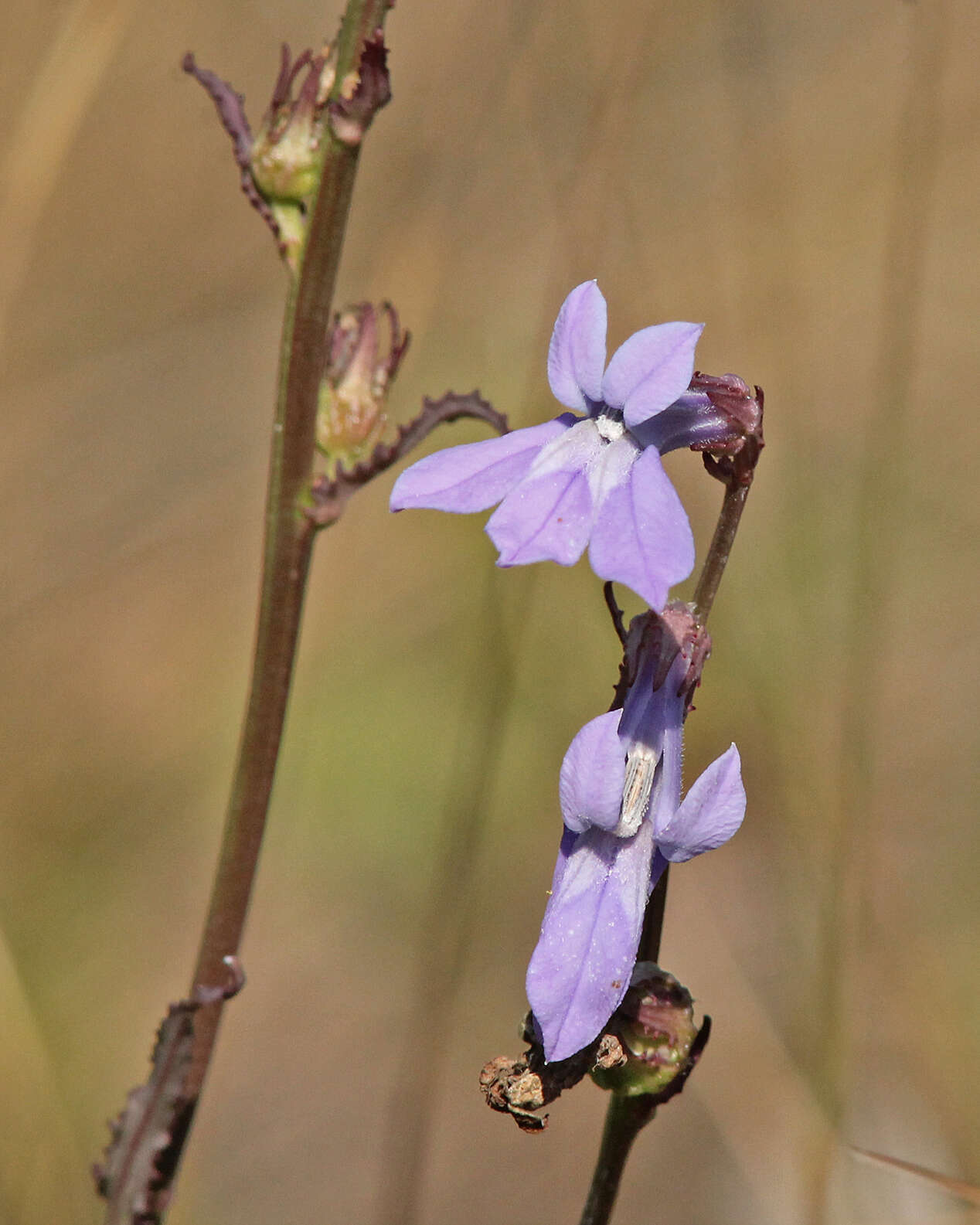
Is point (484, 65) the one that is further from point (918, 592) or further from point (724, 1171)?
point (724, 1171)

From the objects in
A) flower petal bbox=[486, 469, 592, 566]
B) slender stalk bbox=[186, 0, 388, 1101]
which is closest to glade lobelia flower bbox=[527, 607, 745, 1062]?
flower petal bbox=[486, 469, 592, 566]

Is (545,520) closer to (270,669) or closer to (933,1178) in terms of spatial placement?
(270,669)

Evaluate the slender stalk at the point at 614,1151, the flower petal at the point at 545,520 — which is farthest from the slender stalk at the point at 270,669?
the slender stalk at the point at 614,1151

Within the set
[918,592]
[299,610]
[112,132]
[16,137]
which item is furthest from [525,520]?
[112,132]

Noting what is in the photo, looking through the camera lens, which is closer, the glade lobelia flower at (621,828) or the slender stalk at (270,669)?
the glade lobelia flower at (621,828)

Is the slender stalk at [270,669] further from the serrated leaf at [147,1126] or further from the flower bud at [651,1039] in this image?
the flower bud at [651,1039]

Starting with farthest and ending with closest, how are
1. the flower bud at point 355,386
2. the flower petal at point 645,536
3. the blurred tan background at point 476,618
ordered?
the blurred tan background at point 476,618 < the flower bud at point 355,386 < the flower petal at point 645,536

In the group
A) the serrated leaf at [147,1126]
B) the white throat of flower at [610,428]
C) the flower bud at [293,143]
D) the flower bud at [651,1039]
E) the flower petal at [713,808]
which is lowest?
the serrated leaf at [147,1126]
